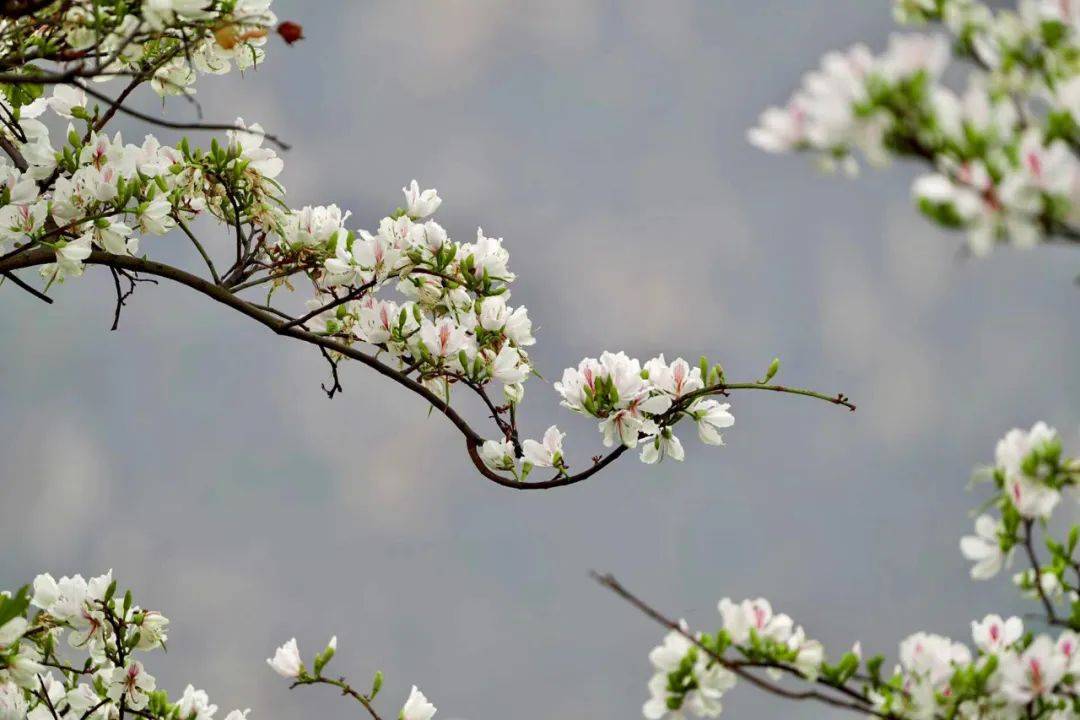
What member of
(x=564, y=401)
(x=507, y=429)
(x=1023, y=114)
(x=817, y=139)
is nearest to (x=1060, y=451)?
(x=1023, y=114)

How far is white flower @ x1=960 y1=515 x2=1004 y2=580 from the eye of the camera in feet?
6.43

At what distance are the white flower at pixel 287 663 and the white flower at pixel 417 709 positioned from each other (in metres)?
0.28

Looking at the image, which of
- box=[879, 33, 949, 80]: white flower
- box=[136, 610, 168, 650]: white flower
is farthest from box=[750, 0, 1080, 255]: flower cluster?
box=[136, 610, 168, 650]: white flower

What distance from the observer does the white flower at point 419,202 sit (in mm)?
3180

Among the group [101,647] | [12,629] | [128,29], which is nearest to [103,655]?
[101,647]

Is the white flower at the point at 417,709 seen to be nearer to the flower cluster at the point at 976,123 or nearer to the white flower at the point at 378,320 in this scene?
the white flower at the point at 378,320

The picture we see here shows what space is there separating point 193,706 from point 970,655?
6.75ft

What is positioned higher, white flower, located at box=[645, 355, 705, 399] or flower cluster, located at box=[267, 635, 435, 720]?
white flower, located at box=[645, 355, 705, 399]

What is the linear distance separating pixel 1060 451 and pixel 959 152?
579 millimetres

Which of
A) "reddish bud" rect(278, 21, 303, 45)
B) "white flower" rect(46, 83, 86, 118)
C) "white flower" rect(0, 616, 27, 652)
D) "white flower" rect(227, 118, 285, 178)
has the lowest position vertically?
"white flower" rect(0, 616, 27, 652)

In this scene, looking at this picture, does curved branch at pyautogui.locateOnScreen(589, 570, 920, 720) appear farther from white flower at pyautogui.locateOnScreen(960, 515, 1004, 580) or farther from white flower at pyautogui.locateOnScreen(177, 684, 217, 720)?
white flower at pyautogui.locateOnScreen(177, 684, 217, 720)

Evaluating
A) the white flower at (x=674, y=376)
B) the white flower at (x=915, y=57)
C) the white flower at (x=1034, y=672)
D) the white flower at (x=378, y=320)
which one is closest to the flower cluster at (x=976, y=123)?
the white flower at (x=915, y=57)

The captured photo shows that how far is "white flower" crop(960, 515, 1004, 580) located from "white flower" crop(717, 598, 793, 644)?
33cm

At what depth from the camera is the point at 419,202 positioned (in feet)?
10.4
